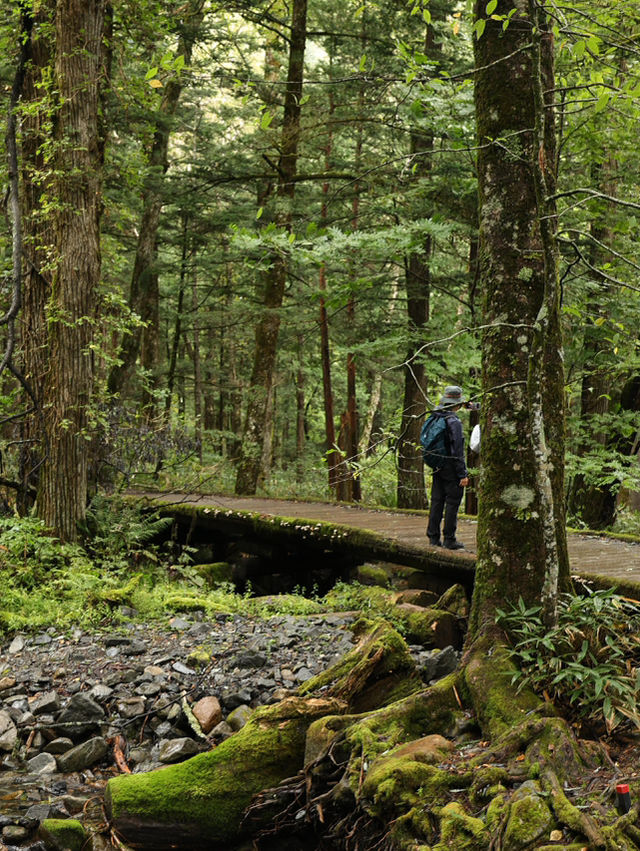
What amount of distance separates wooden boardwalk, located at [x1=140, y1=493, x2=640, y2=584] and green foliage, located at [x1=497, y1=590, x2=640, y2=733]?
6.56 feet

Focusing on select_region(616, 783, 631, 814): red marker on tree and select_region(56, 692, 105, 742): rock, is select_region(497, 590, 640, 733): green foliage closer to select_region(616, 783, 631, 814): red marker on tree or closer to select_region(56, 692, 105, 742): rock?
select_region(616, 783, 631, 814): red marker on tree

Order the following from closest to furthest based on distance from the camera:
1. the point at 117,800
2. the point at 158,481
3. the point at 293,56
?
the point at 117,800 < the point at 158,481 < the point at 293,56

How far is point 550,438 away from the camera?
497cm

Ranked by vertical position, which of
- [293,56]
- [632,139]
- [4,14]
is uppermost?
[293,56]

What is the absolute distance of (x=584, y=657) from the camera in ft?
14.3

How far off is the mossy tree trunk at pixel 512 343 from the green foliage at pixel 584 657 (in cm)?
23

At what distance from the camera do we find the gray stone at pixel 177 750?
568 centimetres

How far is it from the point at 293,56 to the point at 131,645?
546 inches

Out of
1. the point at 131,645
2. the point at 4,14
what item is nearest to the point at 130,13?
the point at 4,14

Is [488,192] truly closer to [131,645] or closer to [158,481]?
[131,645]

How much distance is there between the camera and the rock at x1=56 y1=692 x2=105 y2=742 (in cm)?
613

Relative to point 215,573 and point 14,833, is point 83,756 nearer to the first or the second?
point 14,833

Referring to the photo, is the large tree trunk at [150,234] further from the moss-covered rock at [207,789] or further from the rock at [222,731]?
the moss-covered rock at [207,789]

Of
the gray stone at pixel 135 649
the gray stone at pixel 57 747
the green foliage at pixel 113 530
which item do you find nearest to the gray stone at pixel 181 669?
the gray stone at pixel 135 649
